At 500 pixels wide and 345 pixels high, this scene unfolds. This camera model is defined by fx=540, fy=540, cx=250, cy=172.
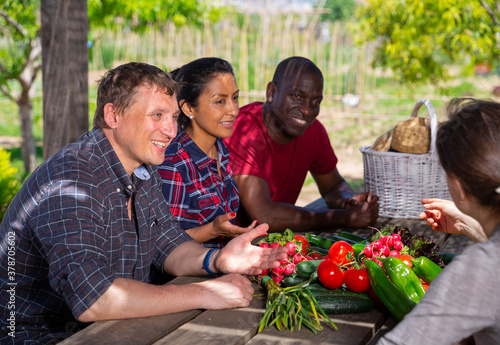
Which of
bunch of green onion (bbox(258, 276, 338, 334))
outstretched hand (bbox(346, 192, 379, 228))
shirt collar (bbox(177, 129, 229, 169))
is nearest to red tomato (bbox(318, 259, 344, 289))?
bunch of green onion (bbox(258, 276, 338, 334))

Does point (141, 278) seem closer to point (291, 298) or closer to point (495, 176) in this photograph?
point (291, 298)

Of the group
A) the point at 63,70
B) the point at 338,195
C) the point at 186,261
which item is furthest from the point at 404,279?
the point at 63,70

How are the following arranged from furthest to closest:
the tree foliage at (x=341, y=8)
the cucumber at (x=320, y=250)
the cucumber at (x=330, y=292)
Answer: the tree foliage at (x=341, y=8) < the cucumber at (x=320, y=250) < the cucumber at (x=330, y=292)

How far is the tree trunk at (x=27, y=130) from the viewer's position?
7.98 meters

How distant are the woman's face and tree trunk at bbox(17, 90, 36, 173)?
5.57 m

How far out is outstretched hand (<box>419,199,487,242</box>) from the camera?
228 cm

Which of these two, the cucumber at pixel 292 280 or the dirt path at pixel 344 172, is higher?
the cucumber at pixel 292 280

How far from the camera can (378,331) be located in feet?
6.08

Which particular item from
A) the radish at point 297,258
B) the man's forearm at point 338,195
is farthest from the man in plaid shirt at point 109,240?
the man's forearm at point 338,195

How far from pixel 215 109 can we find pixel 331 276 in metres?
1.36

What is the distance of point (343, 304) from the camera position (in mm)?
1950

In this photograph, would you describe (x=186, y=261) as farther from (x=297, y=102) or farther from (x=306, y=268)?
(x=297, y=102)

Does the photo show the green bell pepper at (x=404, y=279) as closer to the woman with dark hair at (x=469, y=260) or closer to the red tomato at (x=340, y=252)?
the red tomato at (x=340, y=252)

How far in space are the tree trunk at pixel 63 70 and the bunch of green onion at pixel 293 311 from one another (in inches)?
83.7
